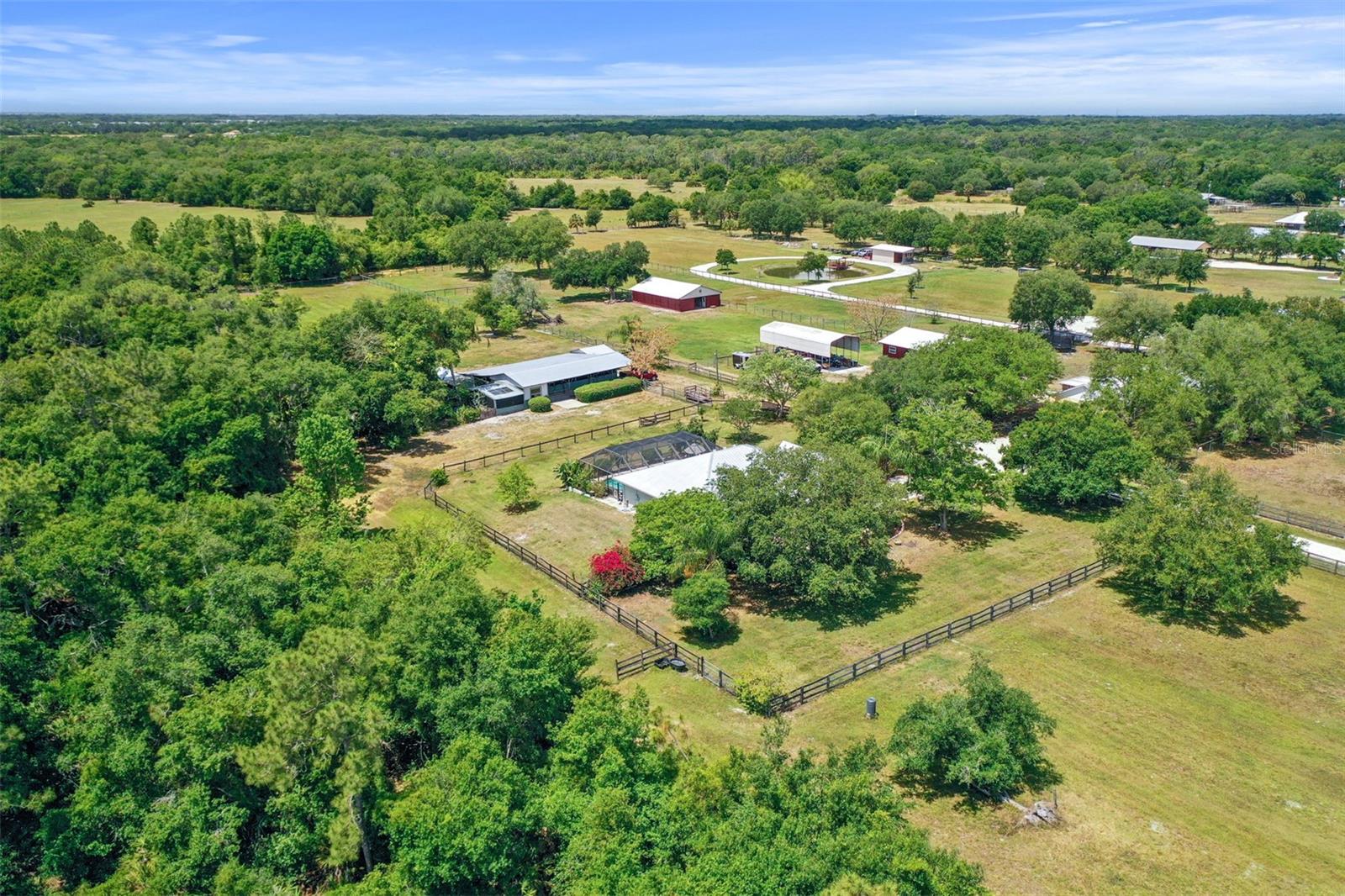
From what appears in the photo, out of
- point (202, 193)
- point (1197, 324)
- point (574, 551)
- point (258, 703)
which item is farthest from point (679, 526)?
point (202, 193)

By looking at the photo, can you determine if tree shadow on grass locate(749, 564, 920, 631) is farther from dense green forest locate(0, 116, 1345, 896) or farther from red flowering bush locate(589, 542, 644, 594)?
red flowering bush locate(589, 542, 644, 594)

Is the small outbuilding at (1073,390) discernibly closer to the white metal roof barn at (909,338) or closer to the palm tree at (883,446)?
the white metal roof barn at (909,338)

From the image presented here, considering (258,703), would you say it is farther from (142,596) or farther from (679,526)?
(679,526)

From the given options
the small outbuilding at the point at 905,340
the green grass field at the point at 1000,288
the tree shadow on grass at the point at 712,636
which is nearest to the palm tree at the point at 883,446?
the tree shadow on grass at the point at 712,636

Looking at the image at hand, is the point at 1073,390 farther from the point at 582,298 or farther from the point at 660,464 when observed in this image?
the point at 582,298

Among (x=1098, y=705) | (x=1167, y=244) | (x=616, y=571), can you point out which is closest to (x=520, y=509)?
(x=616, y=571)
